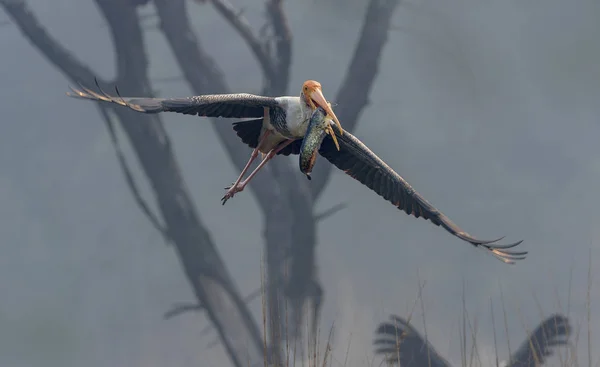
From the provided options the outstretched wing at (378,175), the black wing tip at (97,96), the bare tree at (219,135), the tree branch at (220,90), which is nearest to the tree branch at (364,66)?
the bare tree at (219,135)

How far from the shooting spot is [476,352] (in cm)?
466

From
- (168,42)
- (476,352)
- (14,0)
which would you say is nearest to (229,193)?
(476,352)

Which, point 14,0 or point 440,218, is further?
point 14,0

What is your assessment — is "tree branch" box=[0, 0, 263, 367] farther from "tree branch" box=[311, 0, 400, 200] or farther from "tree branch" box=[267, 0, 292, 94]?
"tree branch" box=[311, 0, 400, 200]

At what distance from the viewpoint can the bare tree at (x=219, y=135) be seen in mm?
12453

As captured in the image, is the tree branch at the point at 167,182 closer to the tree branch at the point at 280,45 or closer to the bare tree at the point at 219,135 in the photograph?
the bare tree at the point at 219,135

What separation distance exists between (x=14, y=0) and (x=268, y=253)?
516 centimetres

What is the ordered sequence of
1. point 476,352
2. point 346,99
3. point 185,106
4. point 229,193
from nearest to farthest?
point 476,352
point 185,106
point 229,193
point 346,99

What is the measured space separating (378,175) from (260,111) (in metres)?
1.00

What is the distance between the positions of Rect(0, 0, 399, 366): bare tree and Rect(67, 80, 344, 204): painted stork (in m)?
6.15

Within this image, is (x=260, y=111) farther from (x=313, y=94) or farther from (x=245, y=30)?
(x=245, y=30)

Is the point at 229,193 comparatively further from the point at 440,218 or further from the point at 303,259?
the point at 303,259

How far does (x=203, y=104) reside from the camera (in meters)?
5.38

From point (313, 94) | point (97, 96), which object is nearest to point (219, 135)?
point (313, 94)
